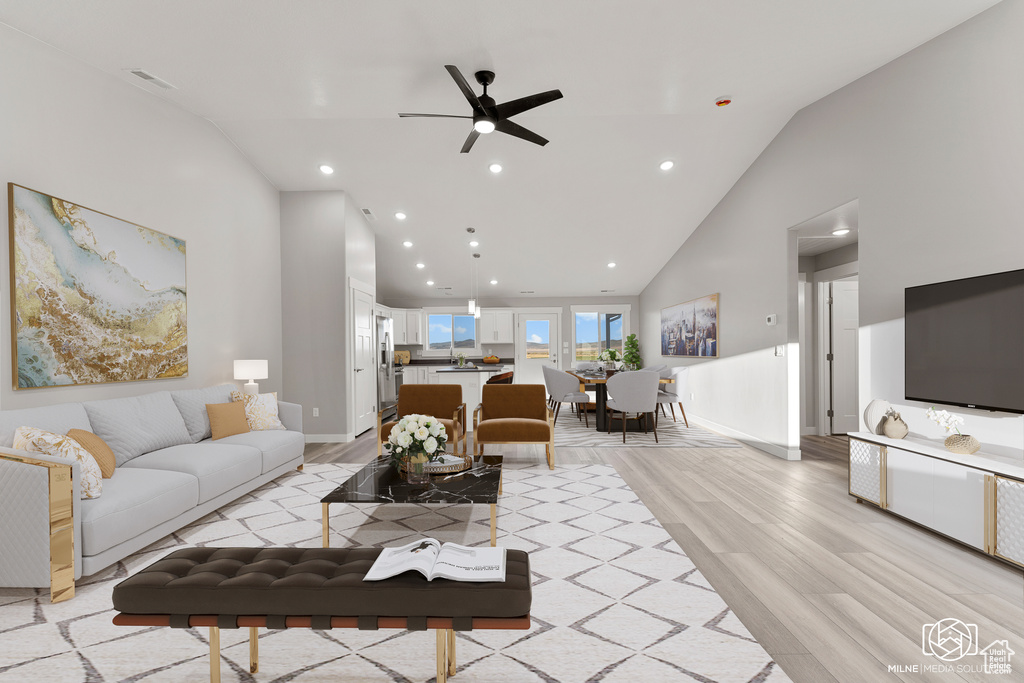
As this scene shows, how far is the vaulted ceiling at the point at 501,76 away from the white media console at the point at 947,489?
9.16ft

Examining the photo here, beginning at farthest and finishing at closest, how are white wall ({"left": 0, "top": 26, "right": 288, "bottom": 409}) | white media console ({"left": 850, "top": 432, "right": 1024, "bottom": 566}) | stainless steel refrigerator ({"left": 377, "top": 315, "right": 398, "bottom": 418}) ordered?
stainless steel refrigerator ({"left": 377, "top": 315, "right": 398, "bottom": 418}) → white wall ({"left": 0, "top": 26, "right": 288, "bottom": 409}) → white media console ({"left": 850, "top": 432, "right": 1024, "bottom": 566})

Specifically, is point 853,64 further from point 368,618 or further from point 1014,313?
point 368,618

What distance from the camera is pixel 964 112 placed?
3133 millimetres

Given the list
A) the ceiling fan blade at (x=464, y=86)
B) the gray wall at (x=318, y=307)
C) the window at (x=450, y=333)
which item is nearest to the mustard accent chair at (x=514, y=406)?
the gray wall at (x=318, y=307)

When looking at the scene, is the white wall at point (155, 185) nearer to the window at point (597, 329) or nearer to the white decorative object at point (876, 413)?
the white decorative object at point (876, 413)

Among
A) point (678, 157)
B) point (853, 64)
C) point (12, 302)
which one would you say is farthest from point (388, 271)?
point (853, 64)

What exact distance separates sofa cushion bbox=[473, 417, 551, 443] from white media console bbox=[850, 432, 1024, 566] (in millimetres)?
2617

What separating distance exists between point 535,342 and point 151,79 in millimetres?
8678

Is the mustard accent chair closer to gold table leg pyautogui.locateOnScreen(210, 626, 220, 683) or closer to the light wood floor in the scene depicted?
the light wood floor

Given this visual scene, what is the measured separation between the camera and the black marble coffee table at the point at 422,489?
9.07 ft

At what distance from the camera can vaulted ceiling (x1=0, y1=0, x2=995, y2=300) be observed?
9.85 feet

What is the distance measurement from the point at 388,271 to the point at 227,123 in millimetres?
4769

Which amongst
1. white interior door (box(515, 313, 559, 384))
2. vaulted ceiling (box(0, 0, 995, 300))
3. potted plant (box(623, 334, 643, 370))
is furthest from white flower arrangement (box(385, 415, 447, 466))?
white interior door (box(515, 313, 559, 384))

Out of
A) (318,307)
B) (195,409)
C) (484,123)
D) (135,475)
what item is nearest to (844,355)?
(484,123)
